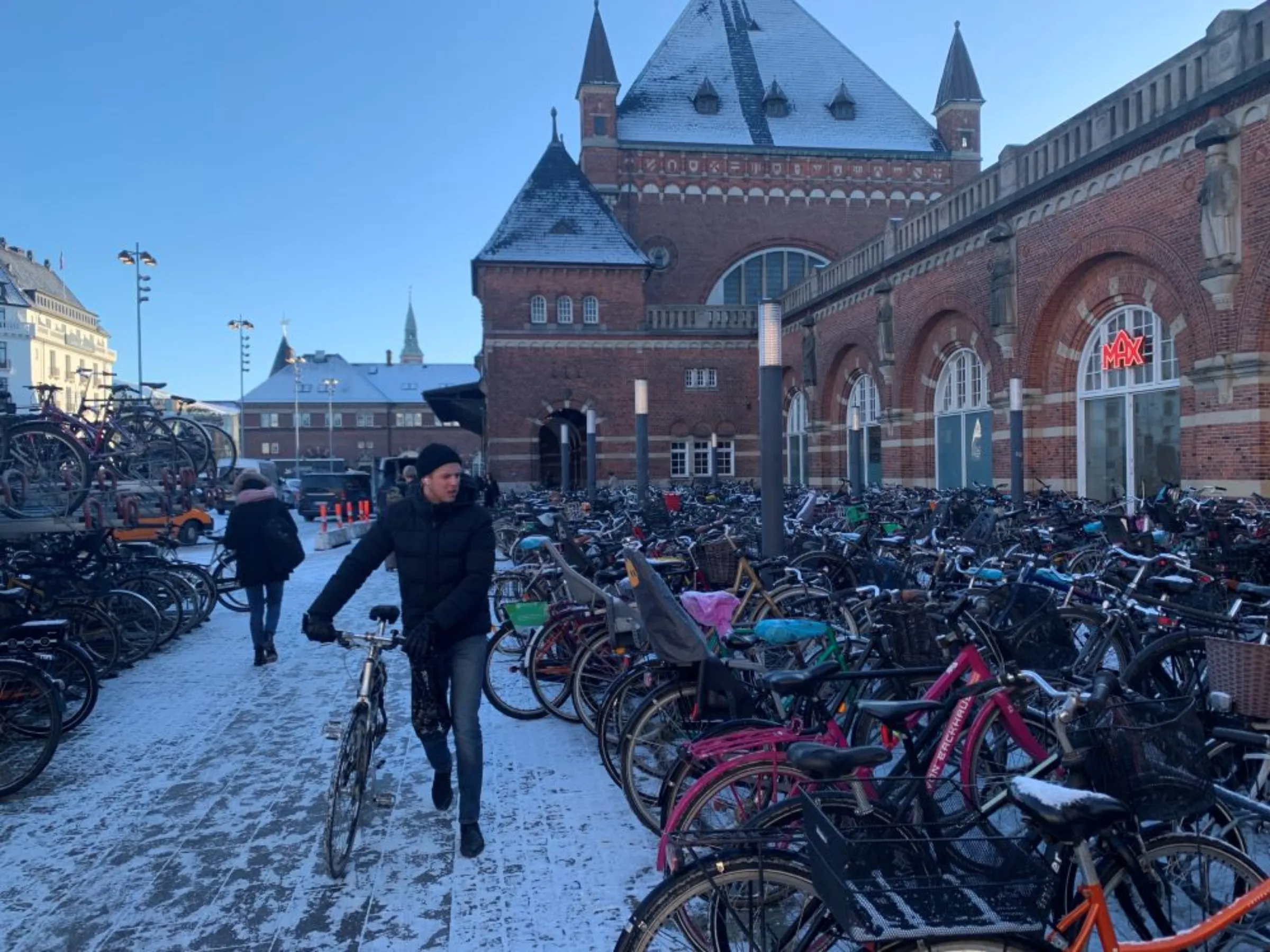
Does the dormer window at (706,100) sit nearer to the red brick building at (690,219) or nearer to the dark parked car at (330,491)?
the red brick building at (690,219)

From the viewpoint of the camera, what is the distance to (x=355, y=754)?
4.03m

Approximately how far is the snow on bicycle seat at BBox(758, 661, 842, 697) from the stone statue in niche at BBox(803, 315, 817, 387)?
23250 mm

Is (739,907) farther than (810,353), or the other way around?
(810,353)

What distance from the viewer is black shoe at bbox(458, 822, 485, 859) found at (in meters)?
4.12

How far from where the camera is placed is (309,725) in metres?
6.27

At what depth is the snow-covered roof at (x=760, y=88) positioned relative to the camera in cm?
3478

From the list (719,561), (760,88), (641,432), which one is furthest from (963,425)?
(760,88)

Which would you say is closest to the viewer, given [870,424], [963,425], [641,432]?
[641,432]

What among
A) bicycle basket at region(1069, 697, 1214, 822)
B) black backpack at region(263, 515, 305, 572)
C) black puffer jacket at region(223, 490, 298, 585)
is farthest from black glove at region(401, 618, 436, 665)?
black puffer jacket at region(223, 490, 298, 585)

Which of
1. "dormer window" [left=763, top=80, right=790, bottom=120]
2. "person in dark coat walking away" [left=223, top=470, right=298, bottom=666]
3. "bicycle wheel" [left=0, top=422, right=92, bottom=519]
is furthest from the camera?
"dormer window" [left=763, top=80, right=790, bottom=120]

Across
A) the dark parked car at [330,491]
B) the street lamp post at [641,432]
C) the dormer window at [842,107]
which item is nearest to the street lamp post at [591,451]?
the street lamp post at [641,432]

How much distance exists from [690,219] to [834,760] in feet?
109

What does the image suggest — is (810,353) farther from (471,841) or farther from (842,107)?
(471,841)

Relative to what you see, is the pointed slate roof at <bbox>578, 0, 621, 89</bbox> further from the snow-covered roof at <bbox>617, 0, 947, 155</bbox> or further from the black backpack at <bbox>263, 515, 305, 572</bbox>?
the black backpack at <bbox>263, 515, 305, 572</bbox>
